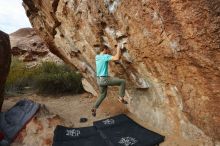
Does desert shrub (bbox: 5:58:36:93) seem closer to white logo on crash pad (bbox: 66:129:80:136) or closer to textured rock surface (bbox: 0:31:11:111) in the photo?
Answer: textured rock surface (bbox: 0:31:11:111)

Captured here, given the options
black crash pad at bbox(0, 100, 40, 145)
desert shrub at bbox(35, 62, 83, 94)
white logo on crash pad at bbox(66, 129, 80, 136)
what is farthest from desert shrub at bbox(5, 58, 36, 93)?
white logo on crash pad at bbox(66, 129, 80, 136)

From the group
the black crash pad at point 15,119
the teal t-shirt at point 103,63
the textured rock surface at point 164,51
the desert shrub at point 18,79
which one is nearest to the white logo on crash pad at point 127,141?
the textured rock surface at point 164,51

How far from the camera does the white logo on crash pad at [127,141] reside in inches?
260

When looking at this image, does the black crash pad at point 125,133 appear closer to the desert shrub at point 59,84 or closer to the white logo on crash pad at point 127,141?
the white logo on crash pad at point 127,141

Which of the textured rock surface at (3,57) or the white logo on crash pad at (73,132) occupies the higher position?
the textured rock surface at (3,57)

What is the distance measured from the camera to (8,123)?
797 cm

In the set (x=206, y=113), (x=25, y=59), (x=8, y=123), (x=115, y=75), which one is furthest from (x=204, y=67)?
(x=25, y=59)

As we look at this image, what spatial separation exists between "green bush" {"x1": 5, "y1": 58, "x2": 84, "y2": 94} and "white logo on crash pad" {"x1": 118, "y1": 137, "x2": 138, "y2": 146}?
5527mm

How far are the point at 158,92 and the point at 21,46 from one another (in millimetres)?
13548

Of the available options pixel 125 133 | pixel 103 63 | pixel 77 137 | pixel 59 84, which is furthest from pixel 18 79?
pixel 125 133

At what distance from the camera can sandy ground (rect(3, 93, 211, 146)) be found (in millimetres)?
7148

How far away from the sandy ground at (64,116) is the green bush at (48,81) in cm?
60

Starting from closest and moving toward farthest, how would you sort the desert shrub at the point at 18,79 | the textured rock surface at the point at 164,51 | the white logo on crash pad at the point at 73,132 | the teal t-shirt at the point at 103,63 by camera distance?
the textured rock surface at the point at 164,51, the teal t-shirt at the point at 103,63, the white logo on crash pad at the point at 73,132, the desert shrub at the point at 18,79

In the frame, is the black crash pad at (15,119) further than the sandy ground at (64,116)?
Yes
